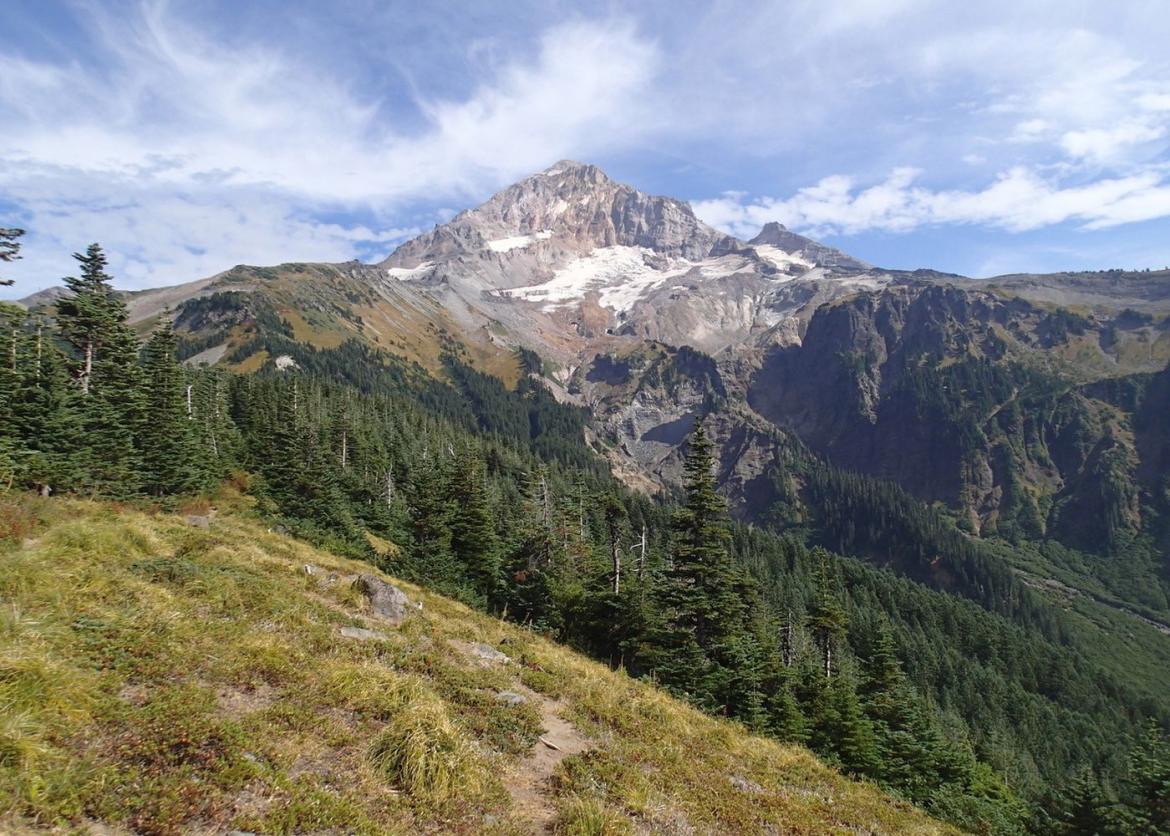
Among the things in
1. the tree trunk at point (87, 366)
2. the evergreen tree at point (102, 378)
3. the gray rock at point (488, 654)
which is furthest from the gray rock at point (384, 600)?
the tree trunk at point (87, 366)

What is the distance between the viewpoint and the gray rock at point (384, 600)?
19.0 m

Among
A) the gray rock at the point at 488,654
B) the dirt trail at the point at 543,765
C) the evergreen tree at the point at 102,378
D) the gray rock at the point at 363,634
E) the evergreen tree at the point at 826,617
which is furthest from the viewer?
the evergreen tree at the point at 826,617

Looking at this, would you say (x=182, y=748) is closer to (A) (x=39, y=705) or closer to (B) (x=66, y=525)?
(A) (x=39, y=705)

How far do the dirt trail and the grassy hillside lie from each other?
5 centimetres

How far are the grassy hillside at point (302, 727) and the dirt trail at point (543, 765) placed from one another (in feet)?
0.17

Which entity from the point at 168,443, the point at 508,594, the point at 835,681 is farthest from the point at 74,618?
the point at 168,443

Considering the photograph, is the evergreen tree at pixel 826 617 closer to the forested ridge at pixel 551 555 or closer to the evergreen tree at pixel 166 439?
the forested ridge at pixel 551 555

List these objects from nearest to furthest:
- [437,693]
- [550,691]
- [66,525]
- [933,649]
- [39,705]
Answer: [39,705]
[437,693]
[550,691]
[66,525]
[933,649]

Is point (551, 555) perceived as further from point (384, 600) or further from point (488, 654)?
point (488, 654)

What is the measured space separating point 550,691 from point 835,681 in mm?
21121

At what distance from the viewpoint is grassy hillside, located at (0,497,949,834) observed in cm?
712

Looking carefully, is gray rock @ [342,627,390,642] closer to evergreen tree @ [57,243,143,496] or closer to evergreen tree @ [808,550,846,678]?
evergreen tree @ [57,243,143,496]

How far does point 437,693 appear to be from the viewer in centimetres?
1280

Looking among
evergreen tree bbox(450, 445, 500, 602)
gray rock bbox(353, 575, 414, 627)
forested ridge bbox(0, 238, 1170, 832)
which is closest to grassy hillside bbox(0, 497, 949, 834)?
gray rock bbox(353, 575, 414, 627)
